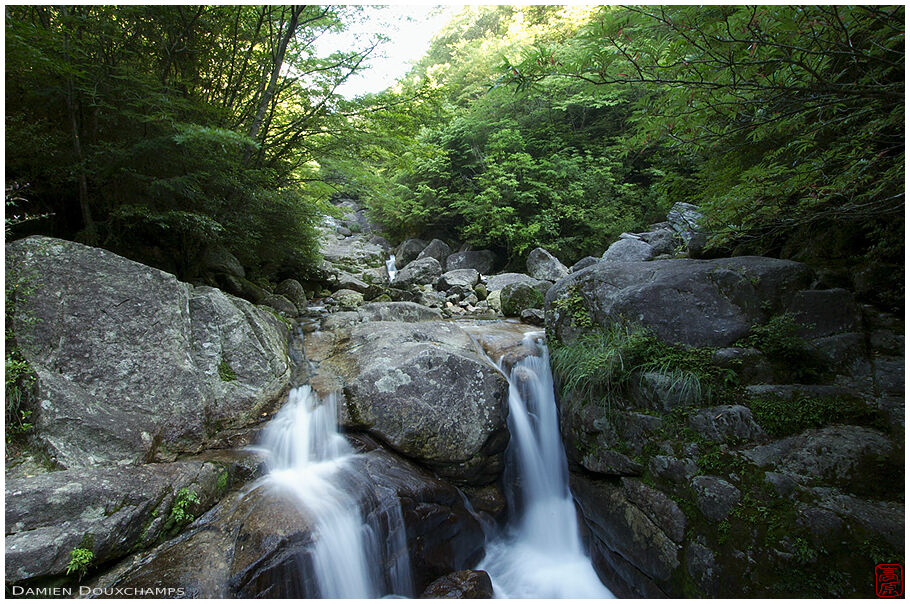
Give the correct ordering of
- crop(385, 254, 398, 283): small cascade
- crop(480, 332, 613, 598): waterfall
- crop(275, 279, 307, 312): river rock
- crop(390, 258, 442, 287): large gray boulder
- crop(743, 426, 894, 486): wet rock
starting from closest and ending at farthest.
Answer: crop(743, 426, 894, 486): wet rock, crop(480, 332, 613, 598): waterfall, crop(275, 279, 307, 312): river rock, crop(390, 258, 442, 287): large gray boulder, crop(385, 254, 398, 283): small cascade

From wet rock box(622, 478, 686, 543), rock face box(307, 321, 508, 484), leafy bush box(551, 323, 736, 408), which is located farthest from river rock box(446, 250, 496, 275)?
wet rock box(622, 478, 686, 543)

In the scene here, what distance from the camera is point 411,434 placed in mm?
4312

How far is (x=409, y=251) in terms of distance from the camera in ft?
57.2

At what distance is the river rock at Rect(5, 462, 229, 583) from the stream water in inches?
35.5

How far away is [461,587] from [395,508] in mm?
955

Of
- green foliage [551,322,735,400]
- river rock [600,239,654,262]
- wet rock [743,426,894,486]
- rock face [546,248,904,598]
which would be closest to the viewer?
rock face [546,248,904,598]

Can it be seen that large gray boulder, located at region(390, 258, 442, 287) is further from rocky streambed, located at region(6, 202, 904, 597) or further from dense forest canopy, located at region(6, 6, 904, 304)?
rocky streambed, located at region(6, 202, 904, 597)

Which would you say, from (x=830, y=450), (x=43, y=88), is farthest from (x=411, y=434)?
(x=43, y=88)

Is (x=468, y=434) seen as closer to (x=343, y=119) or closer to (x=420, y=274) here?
(x=343, y=119)

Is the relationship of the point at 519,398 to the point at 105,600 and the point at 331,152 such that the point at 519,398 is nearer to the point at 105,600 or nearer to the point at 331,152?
the point at 105,600

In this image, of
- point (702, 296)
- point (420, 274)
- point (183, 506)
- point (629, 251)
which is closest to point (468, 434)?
point (183, 506)

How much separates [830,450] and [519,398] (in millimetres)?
3117

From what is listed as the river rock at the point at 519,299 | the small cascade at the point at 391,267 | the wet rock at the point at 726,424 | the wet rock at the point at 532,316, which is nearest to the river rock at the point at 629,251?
the river rock at the point at 519,299

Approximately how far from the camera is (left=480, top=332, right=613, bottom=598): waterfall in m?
3.99
